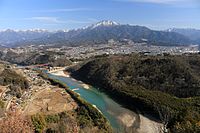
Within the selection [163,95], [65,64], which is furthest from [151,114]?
[65,64]

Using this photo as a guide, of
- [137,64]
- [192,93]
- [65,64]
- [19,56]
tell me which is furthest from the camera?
[19,56]

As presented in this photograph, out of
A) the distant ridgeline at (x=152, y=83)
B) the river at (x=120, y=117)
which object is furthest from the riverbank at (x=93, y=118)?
the distant ridgeline at (x=152, y=83)

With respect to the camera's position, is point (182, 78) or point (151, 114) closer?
point (151, 114)

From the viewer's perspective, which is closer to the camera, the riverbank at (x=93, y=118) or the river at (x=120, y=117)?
the riverbank at (x=93, y=118)

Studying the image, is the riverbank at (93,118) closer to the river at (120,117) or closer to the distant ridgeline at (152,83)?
the river at (120,117)

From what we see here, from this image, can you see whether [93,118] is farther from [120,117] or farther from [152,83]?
[152,83]

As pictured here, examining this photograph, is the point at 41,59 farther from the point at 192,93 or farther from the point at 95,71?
the point at 192,93

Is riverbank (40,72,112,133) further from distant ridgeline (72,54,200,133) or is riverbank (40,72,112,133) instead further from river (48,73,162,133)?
distant ridgeline (72,54,200,133)

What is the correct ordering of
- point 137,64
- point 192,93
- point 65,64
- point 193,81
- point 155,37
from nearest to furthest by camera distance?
point 192,93 → point 193,81 → point 137,64 → point 65,64 → point 155,37
